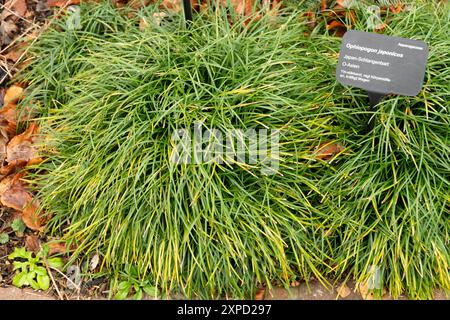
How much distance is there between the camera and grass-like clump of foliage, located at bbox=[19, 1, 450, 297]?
266 cm

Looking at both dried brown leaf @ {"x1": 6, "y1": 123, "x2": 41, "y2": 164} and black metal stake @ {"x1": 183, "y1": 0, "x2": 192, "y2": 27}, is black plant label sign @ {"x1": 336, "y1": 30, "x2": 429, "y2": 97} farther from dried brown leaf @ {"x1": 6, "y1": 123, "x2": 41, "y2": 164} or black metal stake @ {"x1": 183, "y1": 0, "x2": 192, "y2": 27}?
dried brown leaf @ {"x1": 6, "y1": 123, "x2": 41, "y2": 164}

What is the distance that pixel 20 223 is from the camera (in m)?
3.09

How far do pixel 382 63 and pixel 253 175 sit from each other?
0.81m

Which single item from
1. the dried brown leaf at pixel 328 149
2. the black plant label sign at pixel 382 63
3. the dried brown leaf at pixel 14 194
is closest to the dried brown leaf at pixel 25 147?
the dried brown leaf at pixel 14 194

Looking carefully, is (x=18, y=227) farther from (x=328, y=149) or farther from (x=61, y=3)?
(x=328, y=149)

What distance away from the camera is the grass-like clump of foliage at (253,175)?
2.66m

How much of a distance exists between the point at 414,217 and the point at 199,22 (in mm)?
1631

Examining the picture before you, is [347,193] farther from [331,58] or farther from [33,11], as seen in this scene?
[33,11]

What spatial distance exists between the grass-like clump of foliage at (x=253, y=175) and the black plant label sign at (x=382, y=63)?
0.66 ft

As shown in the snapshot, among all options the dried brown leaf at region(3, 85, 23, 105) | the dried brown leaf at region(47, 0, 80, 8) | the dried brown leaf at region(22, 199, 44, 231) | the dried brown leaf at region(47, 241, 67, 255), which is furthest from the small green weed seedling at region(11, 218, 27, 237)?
the dried brown leaf at region(47, 0, 80, 8)

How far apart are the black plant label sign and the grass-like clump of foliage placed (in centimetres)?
20

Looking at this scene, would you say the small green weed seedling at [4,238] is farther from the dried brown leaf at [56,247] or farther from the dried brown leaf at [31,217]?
the dried brown leaf at [56,247]

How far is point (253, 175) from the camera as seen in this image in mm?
2711

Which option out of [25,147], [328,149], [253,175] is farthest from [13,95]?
[328,149]
